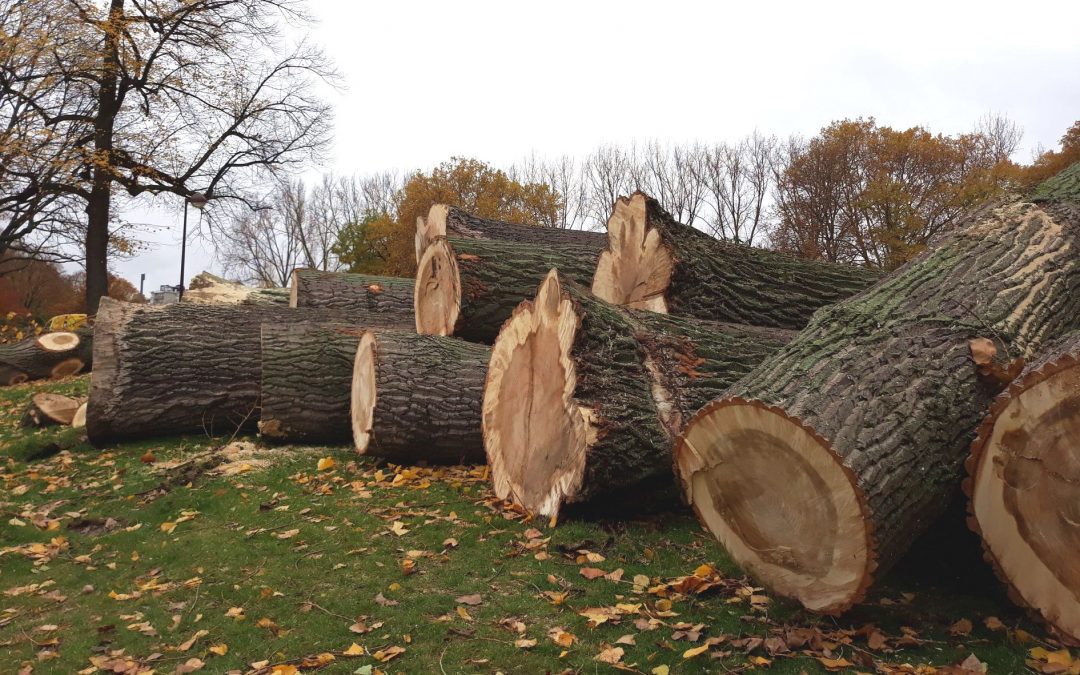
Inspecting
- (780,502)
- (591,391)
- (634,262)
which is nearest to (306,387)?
(634,262)

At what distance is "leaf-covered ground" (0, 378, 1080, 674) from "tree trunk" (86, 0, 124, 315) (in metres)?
16.2

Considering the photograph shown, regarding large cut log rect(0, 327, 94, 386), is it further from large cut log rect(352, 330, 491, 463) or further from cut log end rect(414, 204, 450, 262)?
large cut log rect(352, 330, 491, 463)

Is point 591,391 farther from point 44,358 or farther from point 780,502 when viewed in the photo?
point 44,358

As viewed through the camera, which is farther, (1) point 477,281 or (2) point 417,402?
(1) point 477,281

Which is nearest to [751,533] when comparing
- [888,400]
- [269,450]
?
[888,400]

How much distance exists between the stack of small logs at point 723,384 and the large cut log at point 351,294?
1.11 metres

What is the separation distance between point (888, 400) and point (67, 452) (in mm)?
7248

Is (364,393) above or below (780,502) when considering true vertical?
above

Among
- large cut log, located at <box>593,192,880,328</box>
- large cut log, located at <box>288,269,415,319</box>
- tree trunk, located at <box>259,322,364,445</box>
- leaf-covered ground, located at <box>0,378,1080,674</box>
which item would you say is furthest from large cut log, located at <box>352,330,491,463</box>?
large cut log, located at <box>288,269,415,319</box>

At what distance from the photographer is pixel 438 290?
7.70 m

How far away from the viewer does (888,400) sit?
3.36 meters

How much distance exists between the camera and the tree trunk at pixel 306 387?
6.94 m

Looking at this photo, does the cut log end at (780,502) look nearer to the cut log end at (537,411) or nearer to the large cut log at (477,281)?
the cut log end at (537,411)

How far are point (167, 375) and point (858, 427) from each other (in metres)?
6.39
